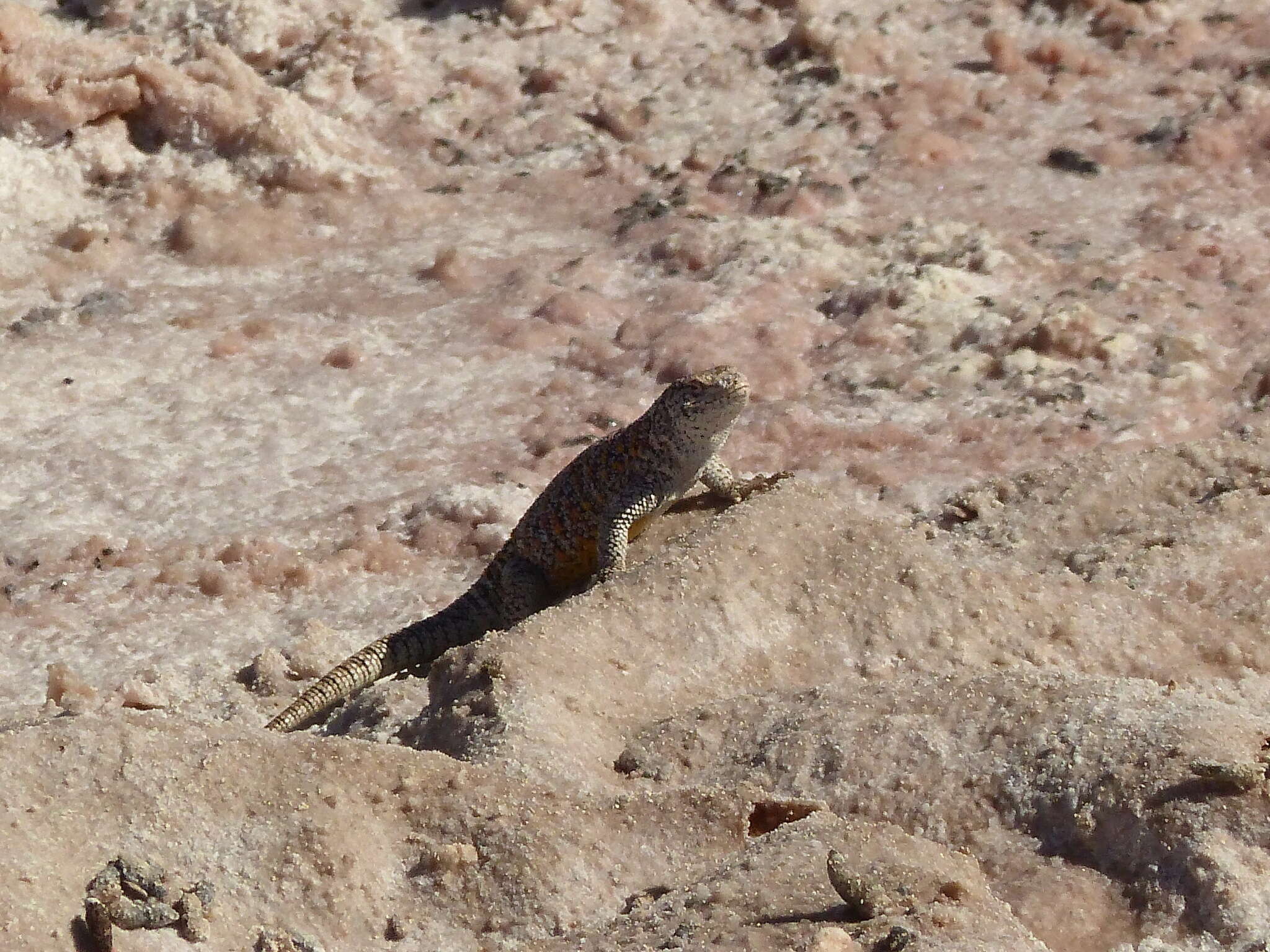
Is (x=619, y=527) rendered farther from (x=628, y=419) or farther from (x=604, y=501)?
(x=628, y=419)

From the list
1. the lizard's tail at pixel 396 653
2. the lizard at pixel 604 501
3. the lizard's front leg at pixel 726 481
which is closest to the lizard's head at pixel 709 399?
the lizard at pixel 604 501

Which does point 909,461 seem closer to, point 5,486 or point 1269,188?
point 1269,188

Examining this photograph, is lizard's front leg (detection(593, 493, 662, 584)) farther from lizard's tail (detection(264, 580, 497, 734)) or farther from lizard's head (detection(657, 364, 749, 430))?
lizard's tail (detection(264, 580, 497, 734))

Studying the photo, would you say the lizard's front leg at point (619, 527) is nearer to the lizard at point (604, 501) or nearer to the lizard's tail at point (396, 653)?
the lizard at point (604, 501)

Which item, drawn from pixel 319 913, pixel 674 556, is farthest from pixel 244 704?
pixel 319 913

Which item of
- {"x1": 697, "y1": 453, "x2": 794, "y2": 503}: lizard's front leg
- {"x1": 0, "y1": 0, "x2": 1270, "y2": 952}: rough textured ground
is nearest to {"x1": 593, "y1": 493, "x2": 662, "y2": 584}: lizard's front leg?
{"x1": 0, "y1": 0, "x2": 1270, "y2": 952}: rough textured ground

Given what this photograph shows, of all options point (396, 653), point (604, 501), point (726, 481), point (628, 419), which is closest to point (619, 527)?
point (604, 501)
